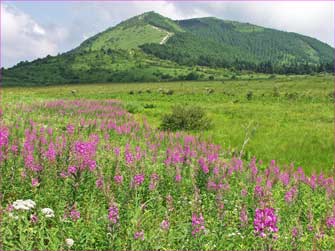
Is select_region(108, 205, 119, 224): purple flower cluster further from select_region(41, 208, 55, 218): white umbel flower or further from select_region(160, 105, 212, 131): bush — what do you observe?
select_region(160, 105, 212, 131): bush

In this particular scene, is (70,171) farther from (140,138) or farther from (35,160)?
(140,138)

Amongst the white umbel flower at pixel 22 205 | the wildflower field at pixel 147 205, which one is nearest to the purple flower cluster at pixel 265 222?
the wildflower field at pixel 147 205

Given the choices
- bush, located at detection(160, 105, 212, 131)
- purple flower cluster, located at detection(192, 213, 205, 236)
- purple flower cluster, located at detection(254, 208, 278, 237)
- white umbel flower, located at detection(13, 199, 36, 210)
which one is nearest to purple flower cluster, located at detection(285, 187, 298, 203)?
purple flower cluster, located at detection(192, 213, 205, 236)

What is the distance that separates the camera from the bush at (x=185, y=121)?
2106 cm

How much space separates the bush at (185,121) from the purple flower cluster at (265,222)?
17.4m

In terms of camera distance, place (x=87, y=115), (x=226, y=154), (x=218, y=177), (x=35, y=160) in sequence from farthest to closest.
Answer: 1. (x=87, y=115)
2. (x=226, y=154)
3. (x=218, y=177)
4. (x=35, y=160)

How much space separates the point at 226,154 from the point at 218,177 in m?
5.50

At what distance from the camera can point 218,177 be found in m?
7.95

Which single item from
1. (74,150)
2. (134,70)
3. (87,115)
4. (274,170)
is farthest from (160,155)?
(134,70)

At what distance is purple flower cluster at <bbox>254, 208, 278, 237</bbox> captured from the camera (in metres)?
3.20

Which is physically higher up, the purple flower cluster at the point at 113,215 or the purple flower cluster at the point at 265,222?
Answer: the purple flower cluster at the point at 265,222

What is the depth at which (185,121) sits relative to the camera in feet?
70.0

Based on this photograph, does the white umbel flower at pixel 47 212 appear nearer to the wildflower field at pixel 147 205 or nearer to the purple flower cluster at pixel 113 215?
the wildflower field at pixel 147 205

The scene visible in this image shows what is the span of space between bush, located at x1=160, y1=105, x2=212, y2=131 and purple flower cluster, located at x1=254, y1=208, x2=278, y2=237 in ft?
57.1
